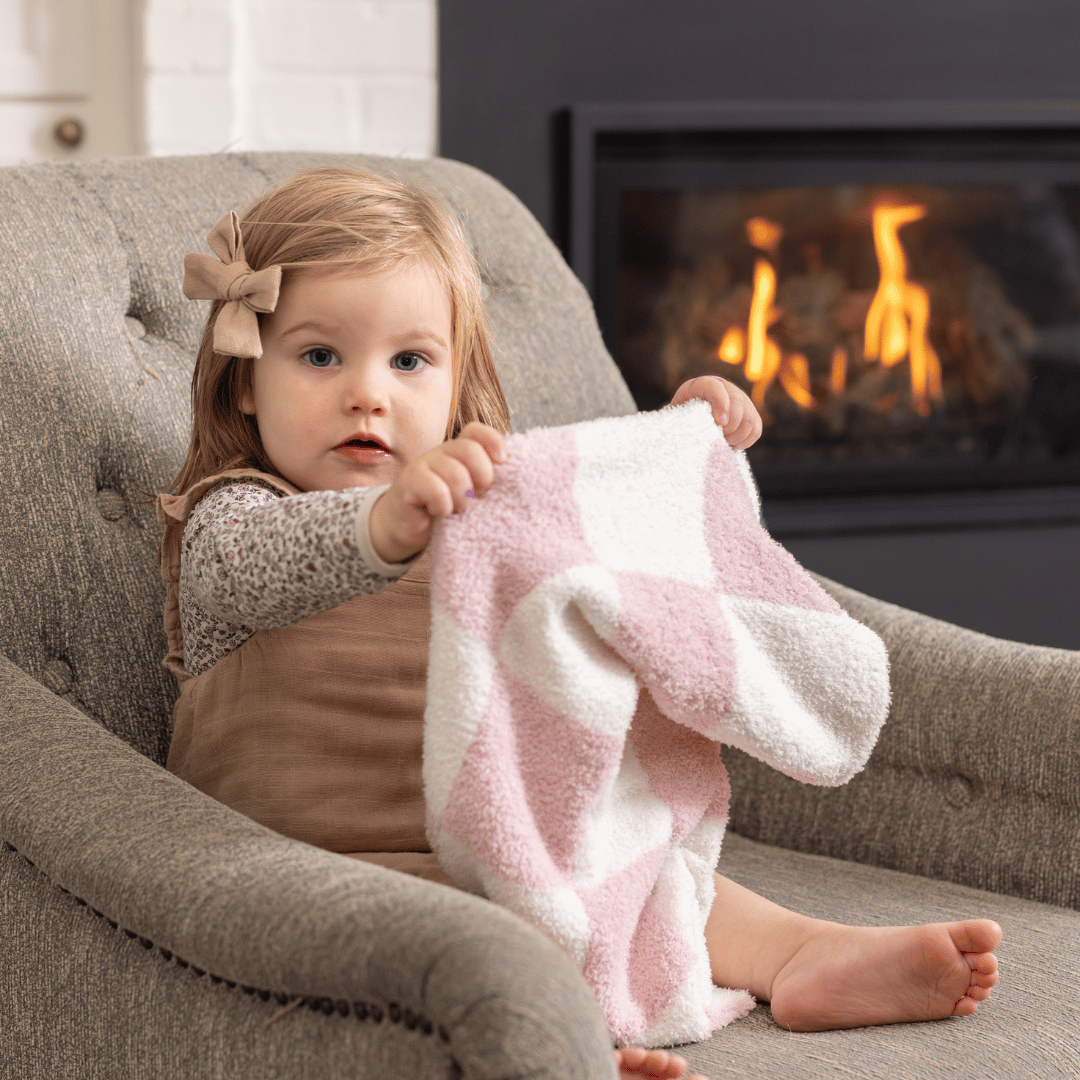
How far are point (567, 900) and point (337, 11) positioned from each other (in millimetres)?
1413

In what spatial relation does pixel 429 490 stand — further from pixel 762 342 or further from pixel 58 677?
pixel 762 342

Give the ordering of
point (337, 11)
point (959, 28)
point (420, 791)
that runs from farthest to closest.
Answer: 1. point (959, 28)
2. point (337, 11)
3. point (420, 791)

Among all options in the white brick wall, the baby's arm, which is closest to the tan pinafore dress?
the baby's arm

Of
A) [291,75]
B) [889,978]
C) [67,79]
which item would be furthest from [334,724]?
[67,79]

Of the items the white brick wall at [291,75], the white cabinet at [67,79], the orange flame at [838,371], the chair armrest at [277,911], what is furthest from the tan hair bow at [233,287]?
the orange flame at [838,371]

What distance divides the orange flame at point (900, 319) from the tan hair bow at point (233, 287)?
1446mm

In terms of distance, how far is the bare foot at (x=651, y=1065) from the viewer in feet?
2.01

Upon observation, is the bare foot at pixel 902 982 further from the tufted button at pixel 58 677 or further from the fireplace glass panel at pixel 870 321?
the fireplace glass panel at pixel 870 321

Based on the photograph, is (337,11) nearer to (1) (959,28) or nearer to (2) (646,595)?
(1) (959,28)

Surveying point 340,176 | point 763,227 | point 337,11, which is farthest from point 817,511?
point 340,176

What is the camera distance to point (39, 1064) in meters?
0.64

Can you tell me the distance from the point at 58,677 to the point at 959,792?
634 millimetres

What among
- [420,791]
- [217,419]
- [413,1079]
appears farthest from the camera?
[217,419]

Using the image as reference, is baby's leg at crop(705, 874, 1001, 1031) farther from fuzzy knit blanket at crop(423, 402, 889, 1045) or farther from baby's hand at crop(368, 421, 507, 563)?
baby's hand at crop(368, 421, 507, 563)
